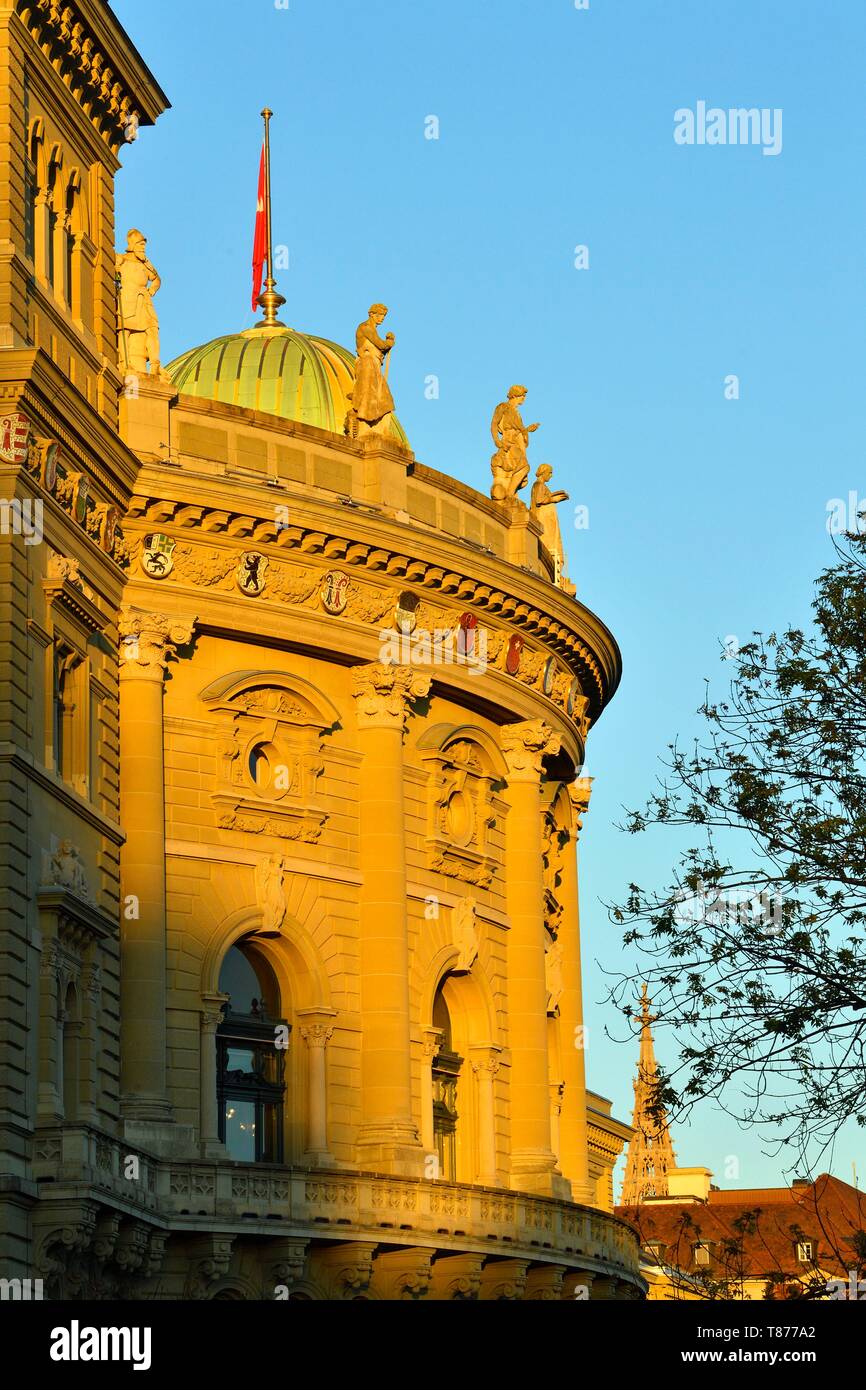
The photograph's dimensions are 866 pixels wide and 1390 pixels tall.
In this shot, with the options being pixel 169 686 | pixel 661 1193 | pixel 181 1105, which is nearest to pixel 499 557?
Answer: pixel 169 686

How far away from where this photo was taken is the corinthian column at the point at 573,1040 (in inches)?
2183

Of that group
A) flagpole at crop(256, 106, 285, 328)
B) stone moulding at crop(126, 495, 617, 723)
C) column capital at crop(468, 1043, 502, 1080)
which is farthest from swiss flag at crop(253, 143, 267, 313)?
column capital at crop(468, 1043, 502, 1080)

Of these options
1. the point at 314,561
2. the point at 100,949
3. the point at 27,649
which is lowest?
the point at 100,949

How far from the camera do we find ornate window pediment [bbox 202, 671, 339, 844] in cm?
4675

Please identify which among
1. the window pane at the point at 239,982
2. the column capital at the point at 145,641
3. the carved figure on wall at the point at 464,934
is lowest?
the window pane at the point at 239,982

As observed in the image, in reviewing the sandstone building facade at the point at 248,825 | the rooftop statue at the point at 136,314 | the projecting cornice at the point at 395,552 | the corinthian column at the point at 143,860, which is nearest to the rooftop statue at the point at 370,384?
the sandstone building facade at the point at 248,825

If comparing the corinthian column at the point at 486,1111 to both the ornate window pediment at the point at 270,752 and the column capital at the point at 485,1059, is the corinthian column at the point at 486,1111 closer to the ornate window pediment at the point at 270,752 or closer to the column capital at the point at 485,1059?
the column capital at the point at 485,1059

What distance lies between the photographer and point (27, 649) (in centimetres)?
3916

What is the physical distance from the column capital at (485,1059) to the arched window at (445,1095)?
301 millimetres

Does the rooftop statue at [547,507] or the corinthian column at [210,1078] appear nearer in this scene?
the corinthian column at [210,1078]

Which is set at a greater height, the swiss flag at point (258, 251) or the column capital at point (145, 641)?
the swiss flag at point (258, 251)

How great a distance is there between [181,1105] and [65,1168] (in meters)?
7.35
